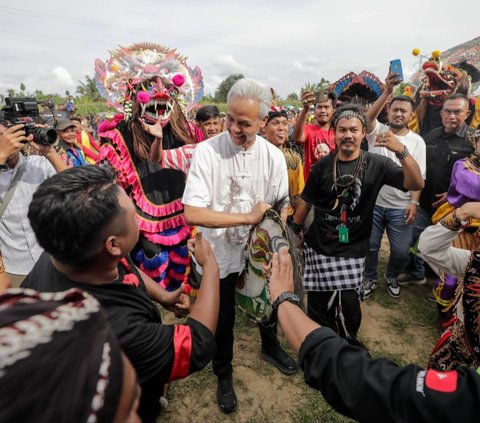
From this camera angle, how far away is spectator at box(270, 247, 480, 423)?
2.86 ft

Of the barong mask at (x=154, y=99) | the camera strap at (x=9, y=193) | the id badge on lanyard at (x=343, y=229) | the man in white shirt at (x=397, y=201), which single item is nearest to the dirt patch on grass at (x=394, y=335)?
the man in white shirt at (x=397, y=201)

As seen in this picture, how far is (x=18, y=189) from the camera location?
7.88 ft

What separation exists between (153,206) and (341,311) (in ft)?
6.04

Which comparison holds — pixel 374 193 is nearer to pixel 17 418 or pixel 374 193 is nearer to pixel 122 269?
pixel 122 269

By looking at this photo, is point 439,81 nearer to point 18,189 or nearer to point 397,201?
point 397,201

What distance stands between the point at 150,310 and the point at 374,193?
6.70 feet

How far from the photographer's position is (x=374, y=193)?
2.60 m

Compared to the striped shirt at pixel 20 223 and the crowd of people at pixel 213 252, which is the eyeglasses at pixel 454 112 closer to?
the crowd of people at pixel 213 252

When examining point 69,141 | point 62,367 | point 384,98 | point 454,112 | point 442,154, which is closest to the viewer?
point 62,367

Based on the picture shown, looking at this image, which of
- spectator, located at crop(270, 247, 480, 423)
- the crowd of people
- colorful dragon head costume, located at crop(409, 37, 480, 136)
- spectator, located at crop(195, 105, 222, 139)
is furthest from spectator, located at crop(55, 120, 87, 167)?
colorful dragon head costume, located at crop(409, 37, 480, 136)

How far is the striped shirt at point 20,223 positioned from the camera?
240 centimetres

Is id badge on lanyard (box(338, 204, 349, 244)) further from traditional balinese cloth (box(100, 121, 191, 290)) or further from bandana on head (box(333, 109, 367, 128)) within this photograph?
traditional balinese cloth (box(100, 121, 191, 290))

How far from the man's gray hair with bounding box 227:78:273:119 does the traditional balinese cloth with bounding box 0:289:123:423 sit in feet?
5.25

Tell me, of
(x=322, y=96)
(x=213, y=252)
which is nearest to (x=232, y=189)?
(x=213, y=252)
